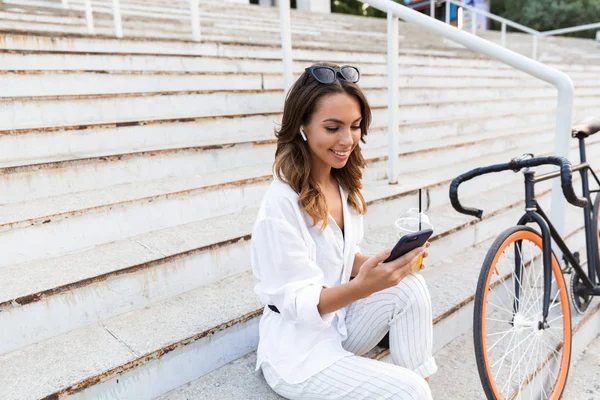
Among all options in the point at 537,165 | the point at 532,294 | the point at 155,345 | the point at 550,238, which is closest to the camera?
the point at 155,345

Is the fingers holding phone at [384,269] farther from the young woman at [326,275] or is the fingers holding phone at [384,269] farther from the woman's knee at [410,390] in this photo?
the woman's knee at [410,390]

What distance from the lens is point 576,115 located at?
19.5 ft

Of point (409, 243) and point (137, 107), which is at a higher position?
point (137, 107)

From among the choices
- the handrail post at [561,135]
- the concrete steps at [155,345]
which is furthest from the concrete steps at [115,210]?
the handrail post at [561,135]

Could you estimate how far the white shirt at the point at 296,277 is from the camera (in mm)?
1256

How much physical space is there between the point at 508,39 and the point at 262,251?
1177 cm

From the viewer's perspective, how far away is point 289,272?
1.27 meters

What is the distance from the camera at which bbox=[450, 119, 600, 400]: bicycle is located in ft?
5.25

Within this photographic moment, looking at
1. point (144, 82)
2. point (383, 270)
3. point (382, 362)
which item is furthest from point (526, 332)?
point (144, 82)

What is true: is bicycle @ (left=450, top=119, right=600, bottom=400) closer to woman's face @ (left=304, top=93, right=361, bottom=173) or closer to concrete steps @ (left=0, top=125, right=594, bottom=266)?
woman's face @ (left=304, top=93, right=361, bottom=173)

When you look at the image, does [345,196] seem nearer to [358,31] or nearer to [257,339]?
[257,339]

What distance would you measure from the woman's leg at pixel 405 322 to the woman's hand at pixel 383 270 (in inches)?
10.5

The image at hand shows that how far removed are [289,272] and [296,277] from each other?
0.02 meters

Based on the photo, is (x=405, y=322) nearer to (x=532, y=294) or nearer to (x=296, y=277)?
(x=296, y=277)
